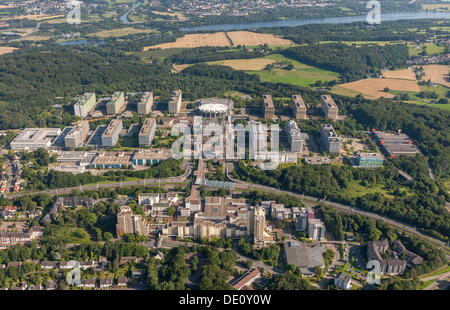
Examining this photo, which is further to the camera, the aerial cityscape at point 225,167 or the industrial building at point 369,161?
the industrial building at point 369,161

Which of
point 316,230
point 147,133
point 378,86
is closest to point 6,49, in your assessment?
point 147,133

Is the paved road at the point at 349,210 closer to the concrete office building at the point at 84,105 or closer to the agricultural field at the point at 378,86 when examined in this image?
the concrete office building at the point at 84,105

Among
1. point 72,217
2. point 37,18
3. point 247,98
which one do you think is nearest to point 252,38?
point 247,98

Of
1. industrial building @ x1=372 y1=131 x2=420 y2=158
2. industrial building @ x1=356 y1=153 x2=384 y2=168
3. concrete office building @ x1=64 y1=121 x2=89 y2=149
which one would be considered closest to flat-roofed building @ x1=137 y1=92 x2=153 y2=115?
concrete office building @ x1=64 y1=121 x2=89 y2=149

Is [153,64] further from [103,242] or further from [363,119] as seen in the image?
[103,242]

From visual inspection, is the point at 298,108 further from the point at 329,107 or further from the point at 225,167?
the point at 225,167

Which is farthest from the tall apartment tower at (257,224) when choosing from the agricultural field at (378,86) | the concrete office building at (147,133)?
the agricultural field at (378,86)
